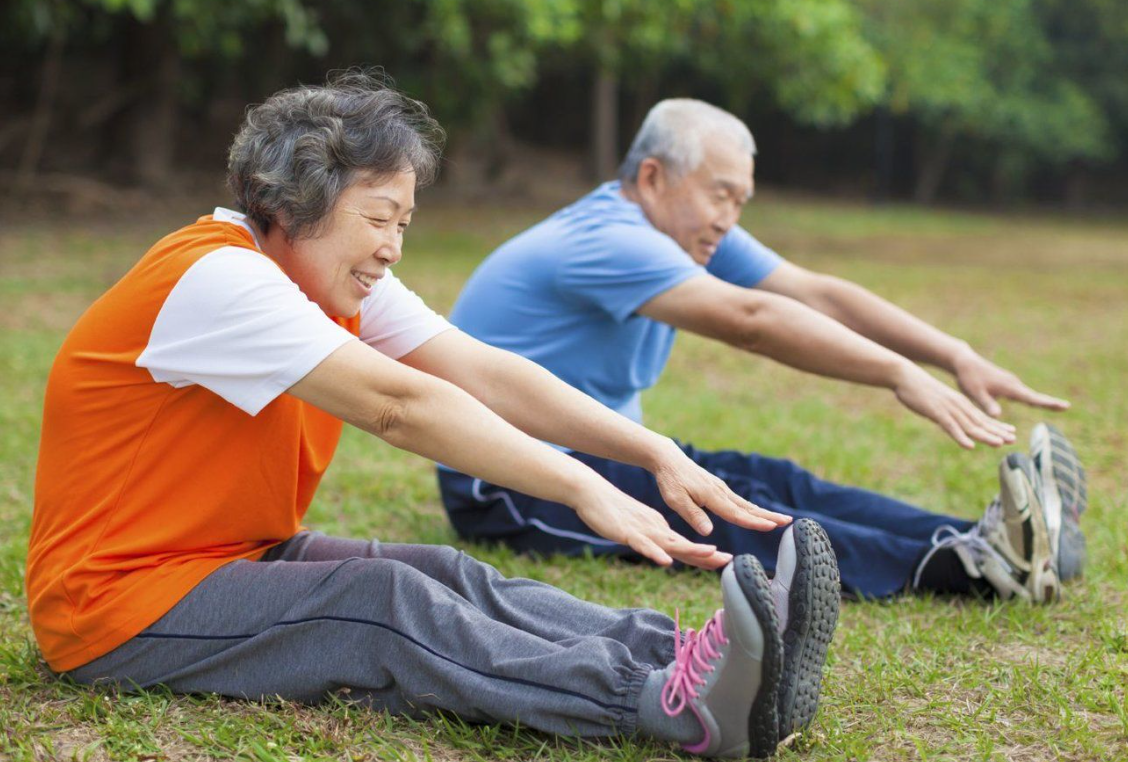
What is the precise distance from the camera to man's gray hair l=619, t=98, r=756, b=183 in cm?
367

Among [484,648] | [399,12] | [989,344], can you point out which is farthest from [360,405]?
[399,12]

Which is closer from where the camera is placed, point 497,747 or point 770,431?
point 497,747

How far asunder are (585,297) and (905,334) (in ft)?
3.24

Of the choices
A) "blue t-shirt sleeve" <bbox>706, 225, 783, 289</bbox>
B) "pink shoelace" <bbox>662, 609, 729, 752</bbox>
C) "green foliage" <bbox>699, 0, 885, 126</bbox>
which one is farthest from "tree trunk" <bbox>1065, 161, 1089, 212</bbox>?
"pink shoelace" <bbox>662, 609, 729, 752</bbox>

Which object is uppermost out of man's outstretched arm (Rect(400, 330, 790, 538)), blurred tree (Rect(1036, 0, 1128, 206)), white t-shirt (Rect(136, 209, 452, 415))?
blurred tree (Rect(1036, 0, 1128, 206))

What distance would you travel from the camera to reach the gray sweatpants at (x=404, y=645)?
7.39 ft

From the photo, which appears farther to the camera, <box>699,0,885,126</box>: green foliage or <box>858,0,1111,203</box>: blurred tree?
<box>858,0,1111,203</box>: blurred tree

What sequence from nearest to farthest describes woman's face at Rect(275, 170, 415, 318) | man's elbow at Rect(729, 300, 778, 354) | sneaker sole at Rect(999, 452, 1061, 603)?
1. woman's face at Rect(275, 170, 415, 318)
2. sneaker sole at Rect(999, 452, 1061, 603)
3. man's elbow at Rect(729, 300, 778, 354)

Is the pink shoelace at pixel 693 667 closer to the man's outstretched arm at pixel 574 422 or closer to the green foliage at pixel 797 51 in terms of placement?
the man's outstretched arm at pixel 574 422

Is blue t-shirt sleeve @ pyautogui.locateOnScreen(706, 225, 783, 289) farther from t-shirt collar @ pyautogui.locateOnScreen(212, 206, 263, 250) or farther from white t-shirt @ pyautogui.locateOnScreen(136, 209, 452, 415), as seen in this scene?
white t-shirt @ pyautogui.locateOnScreen(136, 209, 452, 415)

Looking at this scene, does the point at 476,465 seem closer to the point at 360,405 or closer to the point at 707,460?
the point at 360,405

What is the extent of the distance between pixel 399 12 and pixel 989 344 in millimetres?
7413

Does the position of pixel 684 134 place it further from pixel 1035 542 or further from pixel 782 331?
pixel 1035 542

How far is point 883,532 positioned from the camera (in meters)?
3.35
